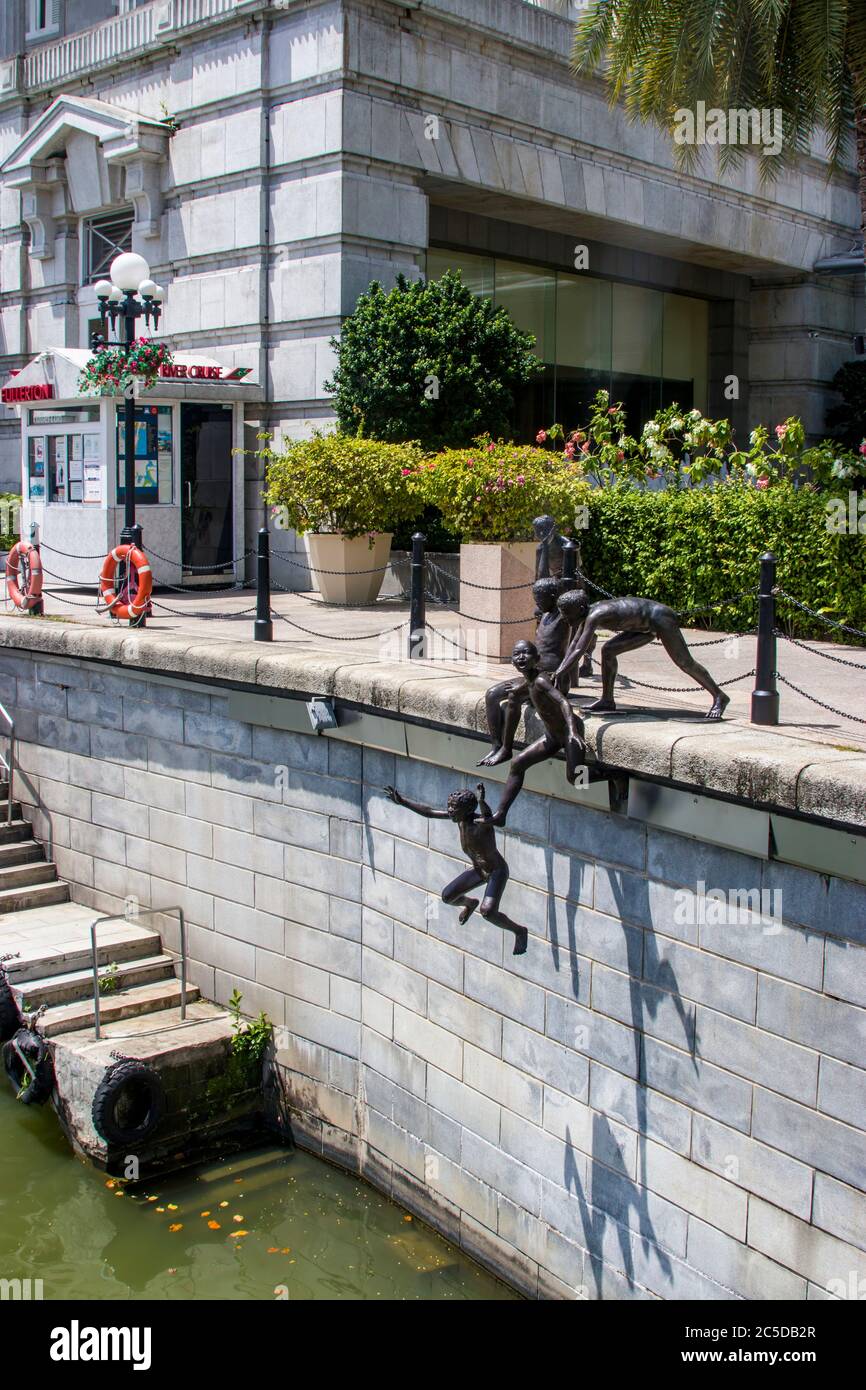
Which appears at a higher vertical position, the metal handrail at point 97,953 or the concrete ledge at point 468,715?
the concrete ledge at point 468,715

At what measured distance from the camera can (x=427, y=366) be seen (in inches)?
662

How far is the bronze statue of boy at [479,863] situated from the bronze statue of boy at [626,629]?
2.89ft

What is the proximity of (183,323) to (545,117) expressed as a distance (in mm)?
5955

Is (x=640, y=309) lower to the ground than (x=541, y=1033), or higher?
higher

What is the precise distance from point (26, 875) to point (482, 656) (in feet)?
18.4

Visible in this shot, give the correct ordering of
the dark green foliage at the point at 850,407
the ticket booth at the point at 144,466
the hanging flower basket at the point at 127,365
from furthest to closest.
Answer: the dark green foliage at the point at 850,407 → the ticket booth at the point at 144,466 → the hanging flower basket at the point at 127,365

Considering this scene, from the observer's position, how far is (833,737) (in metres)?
7.80

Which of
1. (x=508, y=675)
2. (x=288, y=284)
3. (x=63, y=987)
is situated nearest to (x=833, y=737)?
(x=508, y=675)

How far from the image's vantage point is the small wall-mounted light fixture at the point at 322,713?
390 inches

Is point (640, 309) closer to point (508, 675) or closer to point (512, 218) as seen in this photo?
point (512, 218)

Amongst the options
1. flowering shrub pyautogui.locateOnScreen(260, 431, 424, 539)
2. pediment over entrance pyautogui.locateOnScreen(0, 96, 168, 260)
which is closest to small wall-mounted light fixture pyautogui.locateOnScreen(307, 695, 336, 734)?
flowering shrub pyautogui.locateOnScreen(260, 431, 424, 539)

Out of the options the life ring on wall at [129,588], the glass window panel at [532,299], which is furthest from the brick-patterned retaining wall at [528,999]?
the glass window panel at [532,299]

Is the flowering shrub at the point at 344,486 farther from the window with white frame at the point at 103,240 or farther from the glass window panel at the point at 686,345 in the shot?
the glass window panel at the point at 686,345

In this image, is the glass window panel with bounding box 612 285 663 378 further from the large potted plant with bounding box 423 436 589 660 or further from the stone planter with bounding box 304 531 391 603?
the large potted plant with bounding box 423 436 589 660
